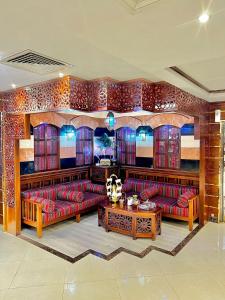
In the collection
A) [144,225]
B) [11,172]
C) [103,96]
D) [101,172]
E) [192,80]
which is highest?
[192,80]

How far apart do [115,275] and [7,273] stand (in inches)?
56.1

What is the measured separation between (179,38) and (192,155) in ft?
13.5

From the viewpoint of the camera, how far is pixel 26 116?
4.16 m

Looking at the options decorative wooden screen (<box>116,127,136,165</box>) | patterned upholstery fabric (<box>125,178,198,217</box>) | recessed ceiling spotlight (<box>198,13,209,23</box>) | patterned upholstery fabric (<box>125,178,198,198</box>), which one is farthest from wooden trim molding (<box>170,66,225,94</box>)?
decorative wooden screen (<box>116,127,136,165</box>)

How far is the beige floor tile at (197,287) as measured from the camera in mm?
2660

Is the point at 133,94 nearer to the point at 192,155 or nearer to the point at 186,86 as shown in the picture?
the point at 186,86

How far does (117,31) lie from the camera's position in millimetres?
1562

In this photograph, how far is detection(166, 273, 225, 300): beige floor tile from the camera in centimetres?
266

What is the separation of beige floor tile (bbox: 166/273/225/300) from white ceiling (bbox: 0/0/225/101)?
8.16ft

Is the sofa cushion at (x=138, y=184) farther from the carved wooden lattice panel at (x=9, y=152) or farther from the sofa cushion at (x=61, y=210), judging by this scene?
the carved wooden lattice panel at (x=9, y=152)

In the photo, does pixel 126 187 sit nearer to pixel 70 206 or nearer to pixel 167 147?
pixel 167 147

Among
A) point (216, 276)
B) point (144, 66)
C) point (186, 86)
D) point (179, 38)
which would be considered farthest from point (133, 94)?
point (216, 276)

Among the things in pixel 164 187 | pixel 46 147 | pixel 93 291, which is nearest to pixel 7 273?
pixel 93 291

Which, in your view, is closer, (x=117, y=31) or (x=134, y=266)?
(x=117, y=31)
